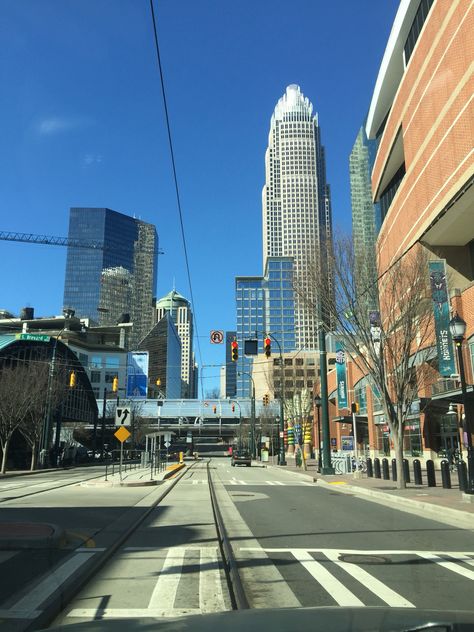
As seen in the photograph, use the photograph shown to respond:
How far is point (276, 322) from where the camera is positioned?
46.7 metres

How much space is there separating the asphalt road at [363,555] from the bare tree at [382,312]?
6.99m

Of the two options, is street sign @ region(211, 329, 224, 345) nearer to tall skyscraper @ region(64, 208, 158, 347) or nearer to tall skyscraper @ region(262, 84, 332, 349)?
tall skyscraper @ region(262, 84, 332, 349)

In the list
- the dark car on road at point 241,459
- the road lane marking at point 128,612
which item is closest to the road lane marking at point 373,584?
the road lane marking at point 128,612

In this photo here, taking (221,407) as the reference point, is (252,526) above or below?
below

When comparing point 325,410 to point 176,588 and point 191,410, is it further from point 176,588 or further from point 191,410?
point 191,410

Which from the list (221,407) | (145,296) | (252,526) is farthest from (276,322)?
(145,296)

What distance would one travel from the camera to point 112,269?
4850 inches

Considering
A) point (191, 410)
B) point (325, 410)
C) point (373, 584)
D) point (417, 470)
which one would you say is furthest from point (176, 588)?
point (191, 410)

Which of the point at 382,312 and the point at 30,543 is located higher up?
the point at 382,312

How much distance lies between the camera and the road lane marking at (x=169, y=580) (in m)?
6.19

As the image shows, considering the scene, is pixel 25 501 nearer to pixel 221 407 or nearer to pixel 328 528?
pixel 328 528

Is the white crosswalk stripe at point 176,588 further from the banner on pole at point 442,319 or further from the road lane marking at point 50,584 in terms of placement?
the banner on pole at point 442,319

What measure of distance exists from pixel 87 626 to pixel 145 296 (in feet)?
391

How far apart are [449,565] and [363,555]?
1.31 metres
